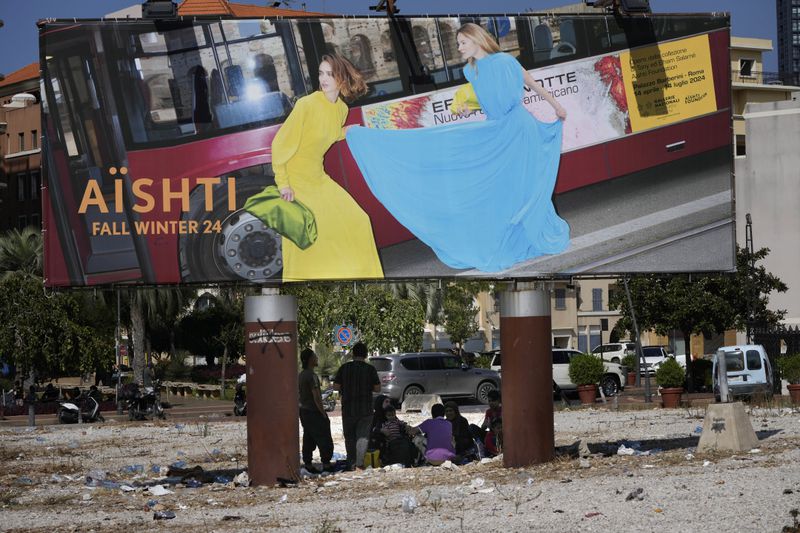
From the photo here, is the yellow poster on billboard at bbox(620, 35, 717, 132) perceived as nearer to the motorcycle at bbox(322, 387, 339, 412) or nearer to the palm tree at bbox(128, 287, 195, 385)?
the motorcycle at bbox(322, 387, 339, 412)

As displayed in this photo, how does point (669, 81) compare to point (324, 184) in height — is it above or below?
above

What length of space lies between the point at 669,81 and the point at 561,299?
72610 mm

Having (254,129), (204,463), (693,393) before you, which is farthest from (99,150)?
(693,393)

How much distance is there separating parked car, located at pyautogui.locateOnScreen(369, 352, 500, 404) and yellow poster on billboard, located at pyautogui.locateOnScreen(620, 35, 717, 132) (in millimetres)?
18908

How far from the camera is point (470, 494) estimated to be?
13.9 m

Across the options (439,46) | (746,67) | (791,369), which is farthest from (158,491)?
(746,67)

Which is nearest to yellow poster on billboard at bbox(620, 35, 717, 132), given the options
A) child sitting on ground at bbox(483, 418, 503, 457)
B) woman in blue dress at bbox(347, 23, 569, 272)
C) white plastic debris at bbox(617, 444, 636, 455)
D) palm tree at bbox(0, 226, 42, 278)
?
woman in blue dress at bbox(347, 23, 569, 272)

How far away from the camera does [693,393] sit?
3850 cm

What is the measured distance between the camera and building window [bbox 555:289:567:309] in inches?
3482

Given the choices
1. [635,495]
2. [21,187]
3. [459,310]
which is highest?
[21,187]

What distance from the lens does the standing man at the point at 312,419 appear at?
17.7m

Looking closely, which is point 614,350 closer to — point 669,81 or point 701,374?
point 701,374

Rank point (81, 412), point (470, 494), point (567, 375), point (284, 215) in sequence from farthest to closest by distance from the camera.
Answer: point (567, 375) < point (81, 412) < point (284, 215) < point (470, 494)

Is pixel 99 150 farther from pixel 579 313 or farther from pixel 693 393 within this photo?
pixel 579 313
